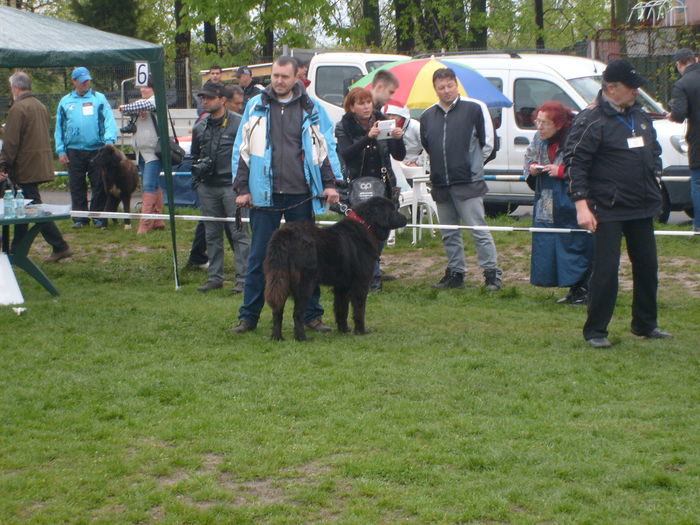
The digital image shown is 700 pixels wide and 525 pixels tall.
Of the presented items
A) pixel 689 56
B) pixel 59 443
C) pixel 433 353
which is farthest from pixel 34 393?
pixel 689 56

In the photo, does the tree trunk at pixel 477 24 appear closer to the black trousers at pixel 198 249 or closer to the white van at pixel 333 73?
the white van at pixel 333 73

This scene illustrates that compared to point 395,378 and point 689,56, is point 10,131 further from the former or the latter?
point 689,56

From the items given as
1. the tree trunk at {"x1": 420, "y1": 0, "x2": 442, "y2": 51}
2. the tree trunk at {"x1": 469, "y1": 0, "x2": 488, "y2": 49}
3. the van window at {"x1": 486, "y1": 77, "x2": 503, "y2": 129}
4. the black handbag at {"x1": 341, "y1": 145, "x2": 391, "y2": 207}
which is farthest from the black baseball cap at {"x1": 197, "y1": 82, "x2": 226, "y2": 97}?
the tree trunk at {"x1": 469, "y1": 0, "x2": 488, "y2": 49}

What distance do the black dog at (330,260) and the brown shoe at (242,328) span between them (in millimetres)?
394

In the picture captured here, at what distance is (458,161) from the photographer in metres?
9.41

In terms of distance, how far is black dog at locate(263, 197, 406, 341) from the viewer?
7180 millimetres

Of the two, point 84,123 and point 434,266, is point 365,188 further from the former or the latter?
point 84,123

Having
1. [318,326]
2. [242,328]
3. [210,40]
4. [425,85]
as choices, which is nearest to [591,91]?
[425,85]

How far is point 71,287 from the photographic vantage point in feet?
33.2

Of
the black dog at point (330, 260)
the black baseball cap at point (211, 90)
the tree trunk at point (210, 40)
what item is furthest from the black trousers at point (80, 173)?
the tree trunk at point (210, 40)

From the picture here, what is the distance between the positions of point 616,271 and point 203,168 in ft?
13.4

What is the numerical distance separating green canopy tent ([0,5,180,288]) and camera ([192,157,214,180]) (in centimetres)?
47

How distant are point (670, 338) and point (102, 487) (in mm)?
4492

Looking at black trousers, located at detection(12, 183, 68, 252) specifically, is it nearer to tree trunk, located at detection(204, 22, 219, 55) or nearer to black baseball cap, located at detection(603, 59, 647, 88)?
black baseball cap, located at detection(603, 59, 647, 88)
